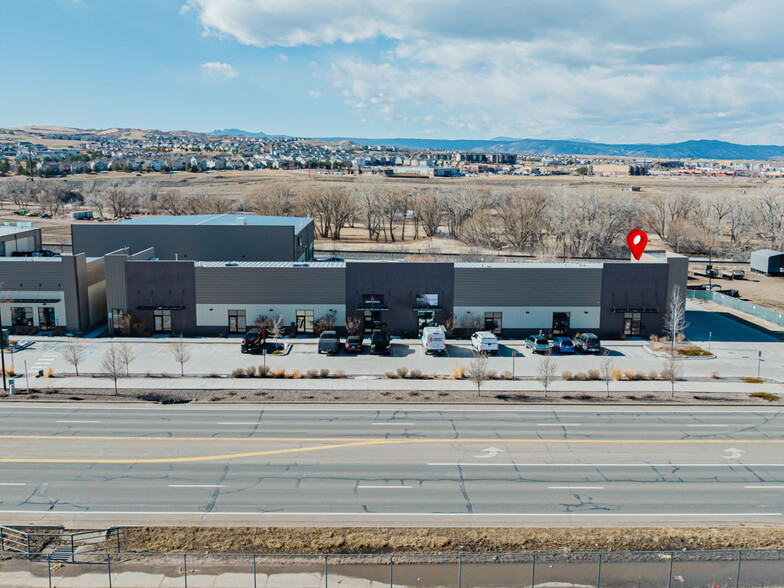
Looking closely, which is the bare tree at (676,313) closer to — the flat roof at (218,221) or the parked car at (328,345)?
the parked car at (328,345)

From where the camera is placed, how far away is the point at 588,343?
4038cm

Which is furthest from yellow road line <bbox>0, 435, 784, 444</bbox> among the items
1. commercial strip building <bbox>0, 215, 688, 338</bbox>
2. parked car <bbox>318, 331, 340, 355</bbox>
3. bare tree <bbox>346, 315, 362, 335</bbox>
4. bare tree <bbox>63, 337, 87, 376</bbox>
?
commercial strip building <bbox>0, 215, 688, 338</bbox>

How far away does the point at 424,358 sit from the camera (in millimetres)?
38938

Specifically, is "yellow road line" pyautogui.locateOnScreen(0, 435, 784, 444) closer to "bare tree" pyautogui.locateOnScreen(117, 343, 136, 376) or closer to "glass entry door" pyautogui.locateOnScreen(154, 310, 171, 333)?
"bare tree" pyautogui.locateOnScreen(117, 343, 136, 376)

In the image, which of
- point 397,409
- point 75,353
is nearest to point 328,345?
point 397,409

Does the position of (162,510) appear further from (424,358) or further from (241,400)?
(424,358)

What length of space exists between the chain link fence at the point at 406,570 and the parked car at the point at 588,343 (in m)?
23.3

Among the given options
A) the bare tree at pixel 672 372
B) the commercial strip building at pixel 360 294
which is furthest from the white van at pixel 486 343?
the bare tree at pixel 672 372

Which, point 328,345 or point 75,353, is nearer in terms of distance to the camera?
point 75,353

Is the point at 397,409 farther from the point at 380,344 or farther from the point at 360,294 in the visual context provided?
the point at 360,294

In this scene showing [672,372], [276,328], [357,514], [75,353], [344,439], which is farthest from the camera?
[276,328]

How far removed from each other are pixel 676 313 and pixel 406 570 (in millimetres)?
32178

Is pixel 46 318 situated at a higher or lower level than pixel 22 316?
lower

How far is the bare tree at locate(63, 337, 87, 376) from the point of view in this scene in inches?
1333
